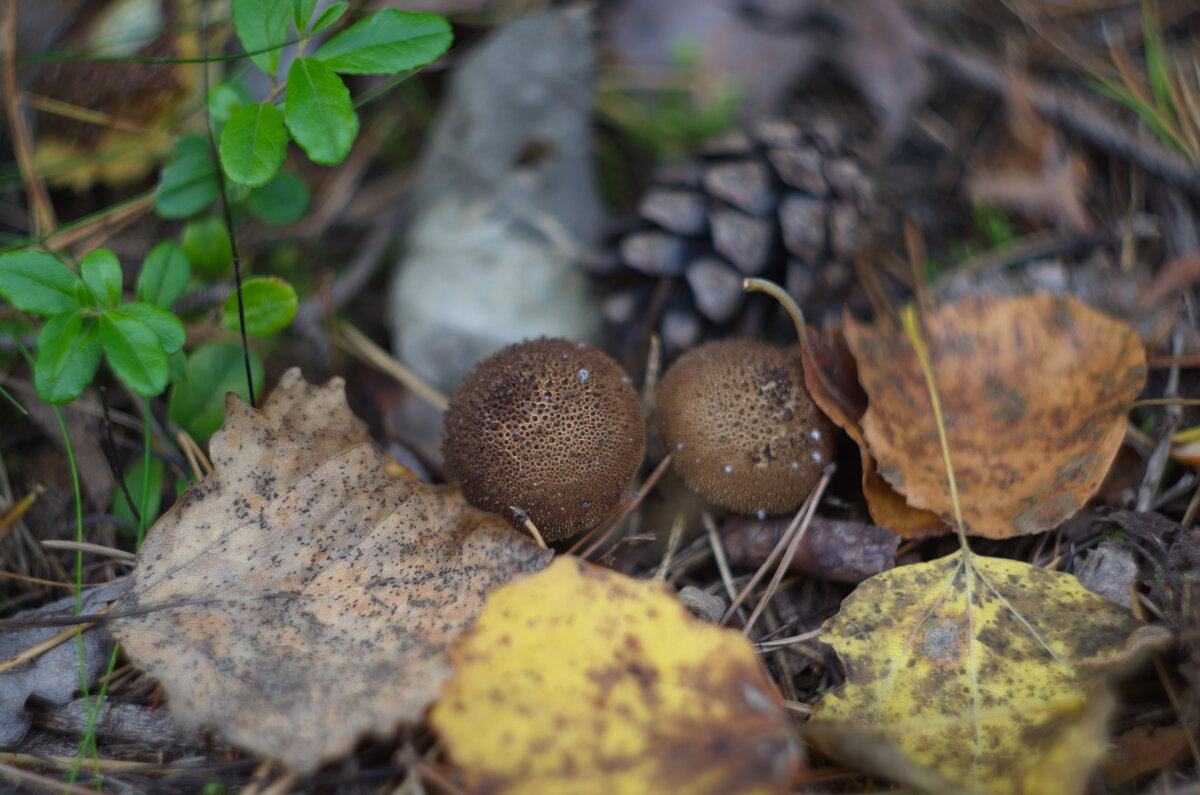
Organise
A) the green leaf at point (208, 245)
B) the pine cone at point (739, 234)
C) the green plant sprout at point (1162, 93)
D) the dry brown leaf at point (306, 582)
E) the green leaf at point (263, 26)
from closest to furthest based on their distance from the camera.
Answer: the dry brown leaf at point (306, 582)
the green leaf at point (263, 26)
the green leaf at point (208, 245)
the pine cone at point (739, 234)
the green plant sprout at point (1162, 93)

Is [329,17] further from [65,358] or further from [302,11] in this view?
[65,358]

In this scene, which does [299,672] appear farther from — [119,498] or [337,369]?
[337,369]

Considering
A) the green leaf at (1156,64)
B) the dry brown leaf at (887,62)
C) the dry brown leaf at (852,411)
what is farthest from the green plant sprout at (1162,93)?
the dry brown leaf at (852,411)

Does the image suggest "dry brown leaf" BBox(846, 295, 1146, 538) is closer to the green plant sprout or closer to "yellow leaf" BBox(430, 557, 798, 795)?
"yellow leaf" BBox(430, 557, 798, 795)

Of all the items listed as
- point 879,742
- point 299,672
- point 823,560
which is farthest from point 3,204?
point 879,742

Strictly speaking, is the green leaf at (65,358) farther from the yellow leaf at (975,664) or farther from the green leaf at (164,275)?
the yellow leaf at (975,664)

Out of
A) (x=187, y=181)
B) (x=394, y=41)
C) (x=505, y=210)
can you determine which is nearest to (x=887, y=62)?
(x=505, y=210)

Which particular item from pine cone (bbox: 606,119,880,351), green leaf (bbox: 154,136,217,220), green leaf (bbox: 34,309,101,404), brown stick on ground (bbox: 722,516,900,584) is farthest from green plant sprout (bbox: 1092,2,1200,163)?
green leaf (bbox: 34,309,101,404)

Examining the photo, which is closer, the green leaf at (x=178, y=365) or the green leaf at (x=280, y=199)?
the green leaf at (x=178, y=365)
